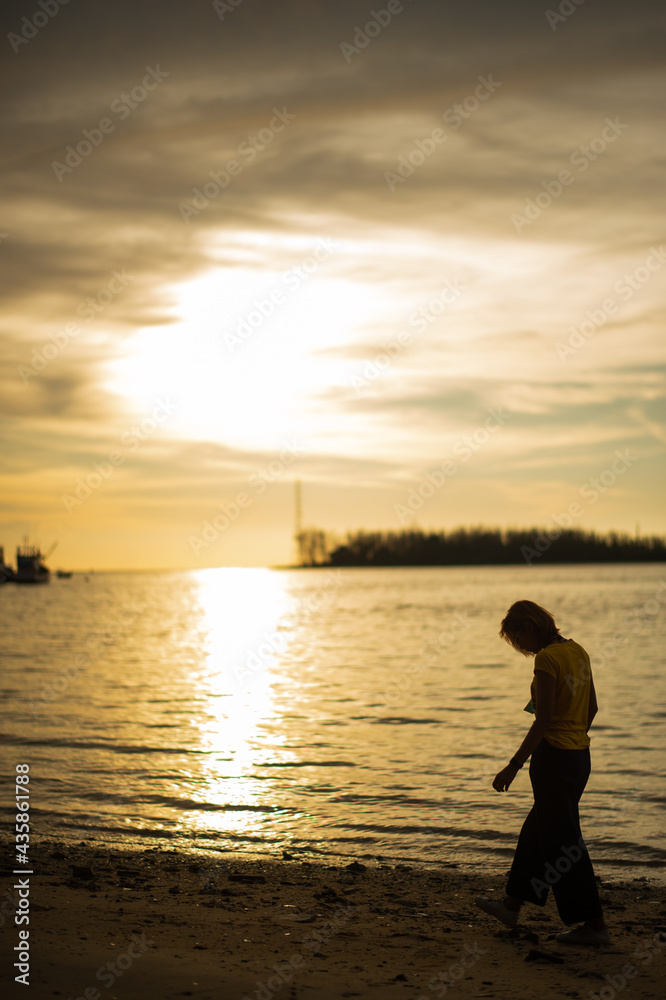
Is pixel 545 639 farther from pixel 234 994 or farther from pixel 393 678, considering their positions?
pixel 393 678

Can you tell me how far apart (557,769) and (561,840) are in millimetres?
489

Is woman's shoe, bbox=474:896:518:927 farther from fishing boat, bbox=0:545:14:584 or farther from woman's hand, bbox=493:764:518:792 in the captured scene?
fishing boat, bbox=0:545:14:584

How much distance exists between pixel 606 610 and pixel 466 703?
48610 millimetres

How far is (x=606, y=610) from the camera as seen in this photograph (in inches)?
2660

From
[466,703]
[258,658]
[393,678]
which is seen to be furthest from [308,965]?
[258,658]

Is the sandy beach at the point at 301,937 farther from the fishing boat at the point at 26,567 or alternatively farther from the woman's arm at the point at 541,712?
the fishing boat at the point at 26,567
